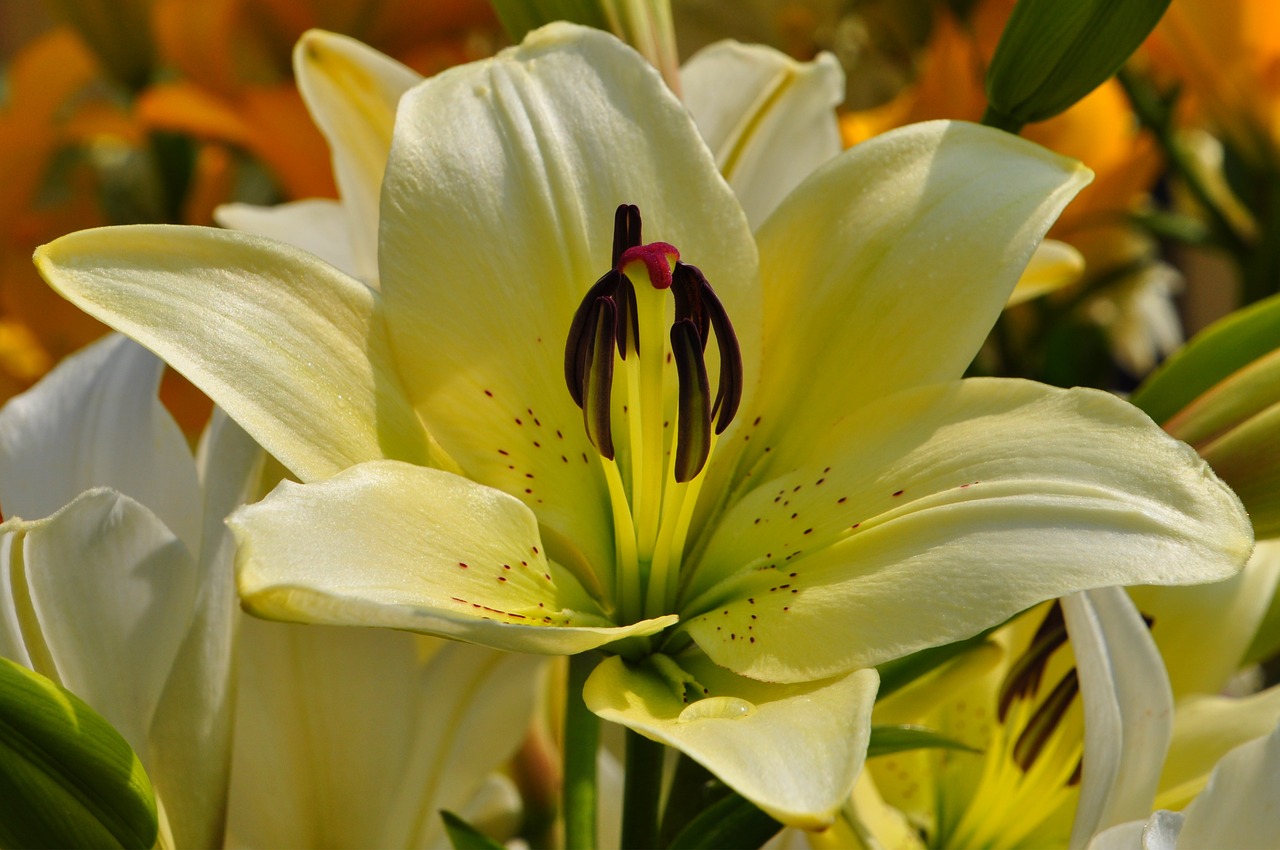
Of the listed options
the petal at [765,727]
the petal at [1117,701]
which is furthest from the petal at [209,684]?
the petal at [1117,701]

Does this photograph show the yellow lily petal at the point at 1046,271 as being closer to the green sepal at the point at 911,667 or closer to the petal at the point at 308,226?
the green sepal at the point at 911,667

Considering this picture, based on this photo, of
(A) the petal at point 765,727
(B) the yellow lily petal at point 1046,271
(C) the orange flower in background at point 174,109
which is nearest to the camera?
(A) the petal at point 765,727

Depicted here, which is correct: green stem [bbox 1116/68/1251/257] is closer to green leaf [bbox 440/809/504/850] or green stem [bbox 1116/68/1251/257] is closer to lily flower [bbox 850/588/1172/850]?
lily flower [bbox 850/588/1172/850]

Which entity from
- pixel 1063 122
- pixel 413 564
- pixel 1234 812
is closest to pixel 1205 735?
pixel 1234 812

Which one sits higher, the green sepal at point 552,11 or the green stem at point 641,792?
the green sepal at point 552,11

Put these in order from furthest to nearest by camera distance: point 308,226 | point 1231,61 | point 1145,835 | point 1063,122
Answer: point 1063,122
point 1231,61
point 308,226
point 1145,835

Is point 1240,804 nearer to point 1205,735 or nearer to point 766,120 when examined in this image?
point 1205,735

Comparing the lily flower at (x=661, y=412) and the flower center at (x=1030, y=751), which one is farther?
the flower center at (x=1030, y=751)
